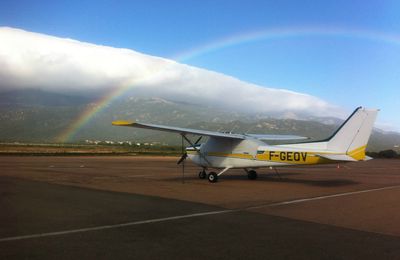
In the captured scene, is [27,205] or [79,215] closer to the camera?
[79,215]

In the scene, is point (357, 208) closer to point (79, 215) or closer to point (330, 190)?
point (330, 190)

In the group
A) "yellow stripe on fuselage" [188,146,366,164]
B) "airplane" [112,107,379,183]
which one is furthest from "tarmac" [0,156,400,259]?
"airplane" [112,107,379,183]

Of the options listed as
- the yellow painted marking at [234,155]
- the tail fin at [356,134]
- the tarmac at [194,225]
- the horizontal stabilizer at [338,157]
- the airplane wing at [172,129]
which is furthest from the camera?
the yellow painted marking at [234,155]

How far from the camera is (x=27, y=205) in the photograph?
11828 millimetres

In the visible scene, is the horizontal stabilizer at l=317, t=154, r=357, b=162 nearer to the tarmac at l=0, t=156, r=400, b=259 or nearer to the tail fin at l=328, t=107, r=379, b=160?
the tail fin at l=328, t=107, r=379, b=160

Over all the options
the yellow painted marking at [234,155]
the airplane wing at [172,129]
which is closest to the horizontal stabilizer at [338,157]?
the yellow painted marking at [234,155]

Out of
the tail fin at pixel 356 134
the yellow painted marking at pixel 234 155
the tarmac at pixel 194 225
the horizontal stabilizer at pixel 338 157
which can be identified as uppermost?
the tail fin at pixel 356 134

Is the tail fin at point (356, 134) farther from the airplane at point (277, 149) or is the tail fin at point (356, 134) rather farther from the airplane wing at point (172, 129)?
the airplane wing at point (172, 129)

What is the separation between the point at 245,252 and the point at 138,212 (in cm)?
478

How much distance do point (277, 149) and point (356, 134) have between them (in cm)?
389

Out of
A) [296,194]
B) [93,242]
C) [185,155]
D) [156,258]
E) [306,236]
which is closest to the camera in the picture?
[156,258]

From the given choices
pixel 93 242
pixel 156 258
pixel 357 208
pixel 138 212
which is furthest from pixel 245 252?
pixel 357 208

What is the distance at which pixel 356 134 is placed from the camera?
18000 mm

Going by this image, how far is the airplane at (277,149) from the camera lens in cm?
1794
